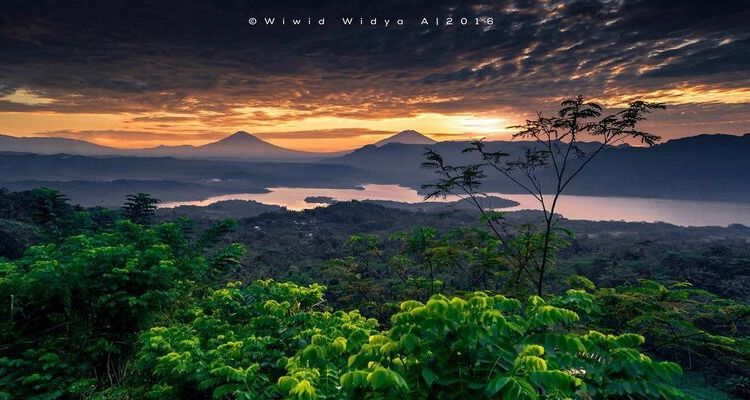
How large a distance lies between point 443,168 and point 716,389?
17.5 meters

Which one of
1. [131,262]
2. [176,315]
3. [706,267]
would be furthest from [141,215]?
[706,267]

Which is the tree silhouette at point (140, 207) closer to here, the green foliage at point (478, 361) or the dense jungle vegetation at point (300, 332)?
the dense jungle vegetation at point (300, 332)

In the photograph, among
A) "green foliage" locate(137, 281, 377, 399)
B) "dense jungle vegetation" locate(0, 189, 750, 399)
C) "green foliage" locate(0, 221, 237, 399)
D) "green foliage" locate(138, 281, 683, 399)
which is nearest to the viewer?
"green foliage" locate(138, 281, 683, 399)

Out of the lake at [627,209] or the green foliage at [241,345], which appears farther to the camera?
the lake at [627,209]

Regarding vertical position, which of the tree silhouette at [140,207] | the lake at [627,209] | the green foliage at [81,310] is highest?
the tree silhouette at [140,207]

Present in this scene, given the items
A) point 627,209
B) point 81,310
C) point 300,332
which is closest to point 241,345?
point 300,332

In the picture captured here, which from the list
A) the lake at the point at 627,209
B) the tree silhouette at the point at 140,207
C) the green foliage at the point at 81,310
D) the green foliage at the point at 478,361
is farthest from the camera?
the lake at the point at 627,209

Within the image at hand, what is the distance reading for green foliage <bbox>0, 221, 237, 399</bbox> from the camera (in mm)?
7176

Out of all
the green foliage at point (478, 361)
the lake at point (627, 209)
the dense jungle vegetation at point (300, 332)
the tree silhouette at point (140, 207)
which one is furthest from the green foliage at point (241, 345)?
the lake at point (627, 209)

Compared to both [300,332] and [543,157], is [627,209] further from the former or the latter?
[300,332]

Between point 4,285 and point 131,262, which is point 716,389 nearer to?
point 131,262

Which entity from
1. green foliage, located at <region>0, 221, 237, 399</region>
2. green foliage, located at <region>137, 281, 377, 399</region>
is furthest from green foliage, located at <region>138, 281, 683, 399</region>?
green foliage, located at <region>0, 221, 237, 399</region>

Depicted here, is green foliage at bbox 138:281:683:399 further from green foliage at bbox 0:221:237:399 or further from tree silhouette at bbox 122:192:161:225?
tree silhouette at bbox 122:192:161:225

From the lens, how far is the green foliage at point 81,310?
7.18m
